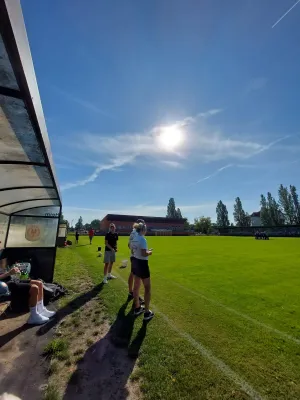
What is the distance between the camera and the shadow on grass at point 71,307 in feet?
14.5

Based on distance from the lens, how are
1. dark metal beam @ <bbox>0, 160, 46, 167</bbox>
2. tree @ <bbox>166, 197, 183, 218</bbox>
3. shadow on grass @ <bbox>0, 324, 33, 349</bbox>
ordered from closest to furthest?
shadow on grass @ <bbox>0, 324, 33, 349</bbox> → dark metal beam @ <bbox>0, 160, 46, 167</bbox> → tree @ <bbox>166, 197, 183, 218</bbox>

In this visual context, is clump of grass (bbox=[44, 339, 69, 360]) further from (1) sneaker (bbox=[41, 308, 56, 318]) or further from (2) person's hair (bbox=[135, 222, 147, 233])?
(2) person's hair (bbox=[135, 222, 147, 233])

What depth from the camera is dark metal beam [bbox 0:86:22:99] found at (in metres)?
2.35

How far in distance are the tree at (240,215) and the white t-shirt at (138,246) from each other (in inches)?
4297

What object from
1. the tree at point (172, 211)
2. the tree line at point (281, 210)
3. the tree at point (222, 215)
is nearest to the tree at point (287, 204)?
the tree line at point (281, 210)

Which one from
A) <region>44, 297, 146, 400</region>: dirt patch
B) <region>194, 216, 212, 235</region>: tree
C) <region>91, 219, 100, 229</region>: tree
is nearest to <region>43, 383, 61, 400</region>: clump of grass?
<region>44, 297, 146, 400</region>: dirt patch

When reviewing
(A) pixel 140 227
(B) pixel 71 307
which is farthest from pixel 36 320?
(A) pixel 140 227

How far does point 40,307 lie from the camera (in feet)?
16.0

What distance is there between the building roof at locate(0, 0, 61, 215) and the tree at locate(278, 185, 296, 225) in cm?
10239

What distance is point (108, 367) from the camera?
10.2 ft

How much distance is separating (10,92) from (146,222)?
3550 inches

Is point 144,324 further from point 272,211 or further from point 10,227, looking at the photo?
point 272,211

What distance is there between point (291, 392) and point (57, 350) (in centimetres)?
342

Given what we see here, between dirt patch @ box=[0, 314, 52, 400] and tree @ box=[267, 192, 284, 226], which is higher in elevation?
tree @ box=[267, 192, 284, 226]
